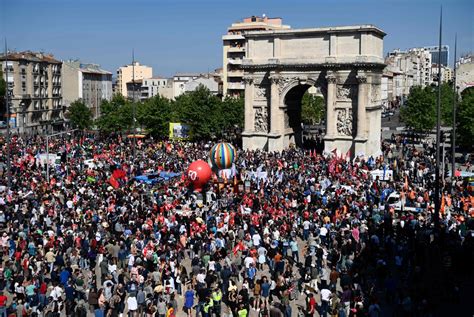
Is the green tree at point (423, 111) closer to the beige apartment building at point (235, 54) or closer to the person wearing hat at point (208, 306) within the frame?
the beige apartment building at point (235, 54)

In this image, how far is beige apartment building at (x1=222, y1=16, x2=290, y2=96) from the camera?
93.7m

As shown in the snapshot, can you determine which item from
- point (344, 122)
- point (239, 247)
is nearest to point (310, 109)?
point (344, 122)

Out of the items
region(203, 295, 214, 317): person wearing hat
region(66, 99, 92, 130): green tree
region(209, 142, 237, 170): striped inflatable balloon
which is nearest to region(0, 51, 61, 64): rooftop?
region(66, 99, 92, 130): green tree

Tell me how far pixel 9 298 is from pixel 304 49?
123 feet

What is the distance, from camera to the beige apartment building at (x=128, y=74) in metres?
171

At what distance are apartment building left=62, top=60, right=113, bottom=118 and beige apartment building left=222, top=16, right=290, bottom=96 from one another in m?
29.2

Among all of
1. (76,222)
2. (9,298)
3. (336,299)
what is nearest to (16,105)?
(76,222)

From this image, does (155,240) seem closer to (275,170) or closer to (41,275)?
(41,275)

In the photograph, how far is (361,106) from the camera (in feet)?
162

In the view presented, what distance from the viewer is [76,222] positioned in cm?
2759

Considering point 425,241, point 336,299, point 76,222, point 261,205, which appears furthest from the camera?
point 261,205

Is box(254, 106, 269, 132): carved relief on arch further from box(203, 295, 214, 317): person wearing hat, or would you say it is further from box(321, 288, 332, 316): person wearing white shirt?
box(203, 295, 214, 317): person wearing hat

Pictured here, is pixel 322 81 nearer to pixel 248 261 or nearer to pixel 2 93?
pixel 248 261

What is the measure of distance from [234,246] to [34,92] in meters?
78.9
